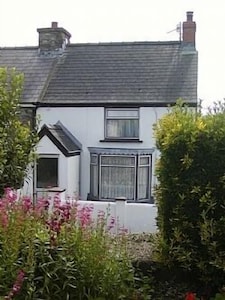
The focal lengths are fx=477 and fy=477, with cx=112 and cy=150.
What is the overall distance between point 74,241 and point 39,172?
1087cm

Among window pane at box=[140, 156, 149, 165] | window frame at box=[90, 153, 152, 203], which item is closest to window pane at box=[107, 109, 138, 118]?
window frame at box=[90, 153, 152, 203]

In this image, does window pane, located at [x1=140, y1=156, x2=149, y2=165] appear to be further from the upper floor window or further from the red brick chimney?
the red brick chimney

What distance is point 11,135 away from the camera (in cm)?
539

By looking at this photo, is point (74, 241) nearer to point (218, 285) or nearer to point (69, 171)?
point (218, 285)

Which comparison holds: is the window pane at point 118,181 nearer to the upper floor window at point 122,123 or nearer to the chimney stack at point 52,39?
the upper floor window at point 122,123

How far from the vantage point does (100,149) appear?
14.7 metres

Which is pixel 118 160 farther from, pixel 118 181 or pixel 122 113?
pixel 122 113

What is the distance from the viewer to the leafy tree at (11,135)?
5234mm

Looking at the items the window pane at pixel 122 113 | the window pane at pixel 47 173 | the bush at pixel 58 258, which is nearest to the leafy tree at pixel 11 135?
the bush at pixel 58 258

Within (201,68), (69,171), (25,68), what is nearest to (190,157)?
(69,171)

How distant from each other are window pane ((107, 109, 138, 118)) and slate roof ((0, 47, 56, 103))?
2.31m

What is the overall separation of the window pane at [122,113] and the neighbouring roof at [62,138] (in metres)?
1.37

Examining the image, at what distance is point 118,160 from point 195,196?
10522mm

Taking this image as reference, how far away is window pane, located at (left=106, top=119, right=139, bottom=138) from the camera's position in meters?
14.5
